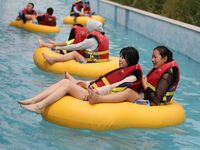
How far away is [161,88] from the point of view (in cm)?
550

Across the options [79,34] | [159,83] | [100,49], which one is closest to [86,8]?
[79,34]

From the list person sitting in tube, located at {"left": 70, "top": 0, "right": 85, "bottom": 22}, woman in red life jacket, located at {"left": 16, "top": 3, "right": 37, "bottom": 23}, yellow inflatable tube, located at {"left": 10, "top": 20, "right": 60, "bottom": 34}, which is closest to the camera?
yellow inflatable tube, located at {"left": 10, "top": 20, "right": 60, "bottom": 34}

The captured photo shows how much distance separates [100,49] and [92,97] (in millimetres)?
2734

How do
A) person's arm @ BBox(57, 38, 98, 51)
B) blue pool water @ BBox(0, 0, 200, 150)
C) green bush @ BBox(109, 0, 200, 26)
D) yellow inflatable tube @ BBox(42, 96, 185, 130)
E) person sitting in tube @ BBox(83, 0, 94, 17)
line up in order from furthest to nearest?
person sitting in tube @ BBox(83, 0, 94, 17)
green bush @ BBox(109, 0, 200, 26)
person's arm @ BBox(57, 38, 98, 51)
yellow inflatable tube @ BBox(42, 96, 185, 130)
blue pool water @ BBox(0, 0, 200, 150)

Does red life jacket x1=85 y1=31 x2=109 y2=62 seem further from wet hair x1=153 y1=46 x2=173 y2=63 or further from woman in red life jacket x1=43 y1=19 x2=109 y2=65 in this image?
wet hair x1=153 y1=46 x2=173 y2=63

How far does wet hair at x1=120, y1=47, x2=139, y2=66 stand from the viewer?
549 cm

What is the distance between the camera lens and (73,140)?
4.95 m

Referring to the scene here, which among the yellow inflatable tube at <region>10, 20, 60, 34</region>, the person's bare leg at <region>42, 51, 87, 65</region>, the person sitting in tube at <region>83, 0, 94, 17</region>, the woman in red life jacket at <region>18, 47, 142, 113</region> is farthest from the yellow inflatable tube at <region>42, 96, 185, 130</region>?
the person sitting in tube at <region>83, 0, 94, 17</region>

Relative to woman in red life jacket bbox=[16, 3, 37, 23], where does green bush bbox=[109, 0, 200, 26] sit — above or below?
above

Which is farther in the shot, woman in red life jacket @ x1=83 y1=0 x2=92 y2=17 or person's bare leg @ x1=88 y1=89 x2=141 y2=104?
woman in red life jacket @ x1=83 y1=0 x2=92 y2=17

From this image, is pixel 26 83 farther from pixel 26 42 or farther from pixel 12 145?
pixel 26 42

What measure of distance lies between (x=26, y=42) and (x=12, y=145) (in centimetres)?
686

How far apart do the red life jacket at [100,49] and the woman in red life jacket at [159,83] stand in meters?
2.26

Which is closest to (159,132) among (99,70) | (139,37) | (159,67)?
(159,67)
